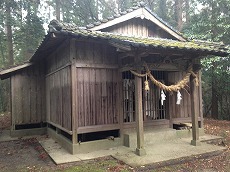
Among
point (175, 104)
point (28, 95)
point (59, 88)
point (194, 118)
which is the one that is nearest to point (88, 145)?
point (59, 88)

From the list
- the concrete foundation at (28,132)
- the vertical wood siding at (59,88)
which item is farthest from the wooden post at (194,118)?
the concrete foundation at (28,132)

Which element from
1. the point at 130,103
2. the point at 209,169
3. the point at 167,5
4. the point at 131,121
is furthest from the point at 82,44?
the point at 167,5

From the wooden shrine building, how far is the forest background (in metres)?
5.24

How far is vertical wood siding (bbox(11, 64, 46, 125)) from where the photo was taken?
11.1 metres

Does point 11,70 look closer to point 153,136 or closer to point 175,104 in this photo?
point 153,136

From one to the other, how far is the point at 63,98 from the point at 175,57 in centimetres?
438

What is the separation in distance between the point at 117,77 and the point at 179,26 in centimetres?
1255

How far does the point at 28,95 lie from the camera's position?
37.3ft

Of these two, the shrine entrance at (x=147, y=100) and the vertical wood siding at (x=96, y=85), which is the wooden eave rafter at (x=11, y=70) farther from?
the shrine entrance at (x=147, y=100)

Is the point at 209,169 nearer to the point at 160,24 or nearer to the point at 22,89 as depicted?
the point at 160,24

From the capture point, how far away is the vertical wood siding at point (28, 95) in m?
11.1

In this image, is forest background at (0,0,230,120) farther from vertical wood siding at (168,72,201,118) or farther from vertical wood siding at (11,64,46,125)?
vertical wood siding at (11,64,46,125)

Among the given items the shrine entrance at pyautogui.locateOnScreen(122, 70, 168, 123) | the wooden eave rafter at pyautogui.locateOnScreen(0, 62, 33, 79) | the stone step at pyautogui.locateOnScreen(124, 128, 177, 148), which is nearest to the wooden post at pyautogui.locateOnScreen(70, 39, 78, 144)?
the stone step at pyautogui.locateOnScreen(124, 128, 177, 148)

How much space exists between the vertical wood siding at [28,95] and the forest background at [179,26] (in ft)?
24.0
